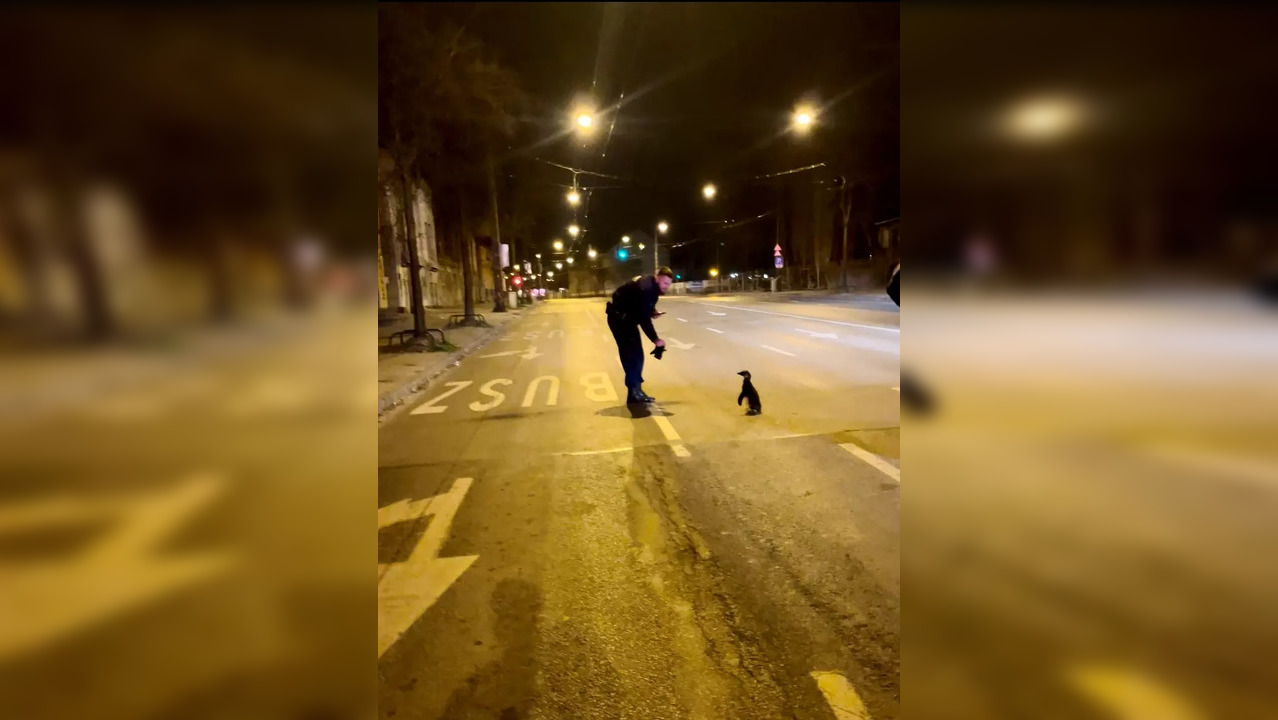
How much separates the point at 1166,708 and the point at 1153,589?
0.95 meters

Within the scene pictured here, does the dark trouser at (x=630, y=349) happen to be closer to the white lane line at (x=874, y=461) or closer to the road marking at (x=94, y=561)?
the white lane line at (x=874, y=461)

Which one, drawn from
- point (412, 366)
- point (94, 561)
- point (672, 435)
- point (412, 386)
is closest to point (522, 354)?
point (412, 366)

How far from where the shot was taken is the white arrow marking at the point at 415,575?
3.23m

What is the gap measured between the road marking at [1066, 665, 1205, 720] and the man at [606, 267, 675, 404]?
6189mm

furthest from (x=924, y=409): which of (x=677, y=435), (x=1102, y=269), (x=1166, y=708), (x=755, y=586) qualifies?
(x=677, y=435)

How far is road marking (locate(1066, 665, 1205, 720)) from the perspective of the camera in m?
2.14

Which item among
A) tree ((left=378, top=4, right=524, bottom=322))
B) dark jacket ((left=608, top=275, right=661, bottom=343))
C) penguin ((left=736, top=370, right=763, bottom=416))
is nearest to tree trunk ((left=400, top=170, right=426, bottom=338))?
tree ((left=378, top=4, right=524, bottom=322))

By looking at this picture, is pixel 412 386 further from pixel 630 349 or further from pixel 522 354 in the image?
pixel 522 354

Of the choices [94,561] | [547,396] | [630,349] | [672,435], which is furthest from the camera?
[547,396]

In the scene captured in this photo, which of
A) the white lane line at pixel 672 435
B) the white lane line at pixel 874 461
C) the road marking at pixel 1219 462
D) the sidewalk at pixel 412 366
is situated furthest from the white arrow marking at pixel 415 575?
the road marking at pixel 1219 462

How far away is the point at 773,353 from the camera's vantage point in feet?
44.7

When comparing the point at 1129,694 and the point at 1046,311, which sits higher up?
the point at 1046,311

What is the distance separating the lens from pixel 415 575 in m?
3.76

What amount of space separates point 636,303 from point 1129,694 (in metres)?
6.62
